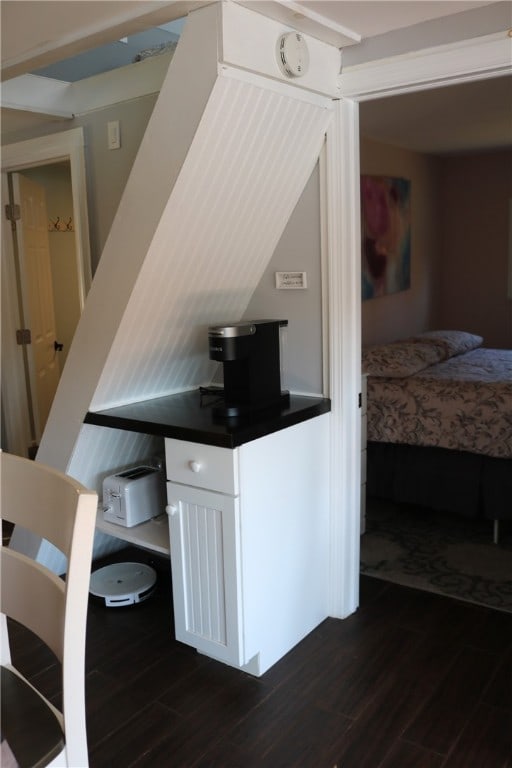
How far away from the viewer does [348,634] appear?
2.57 metres

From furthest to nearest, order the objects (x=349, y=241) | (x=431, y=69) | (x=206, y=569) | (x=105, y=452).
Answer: (x=105, y=452) < (x=349, y=241) < (x=206, y=569) < (x=431, y=69)

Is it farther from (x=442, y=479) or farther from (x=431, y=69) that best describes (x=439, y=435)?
(x=431, y=69)

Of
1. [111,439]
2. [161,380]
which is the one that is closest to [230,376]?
[161,380]

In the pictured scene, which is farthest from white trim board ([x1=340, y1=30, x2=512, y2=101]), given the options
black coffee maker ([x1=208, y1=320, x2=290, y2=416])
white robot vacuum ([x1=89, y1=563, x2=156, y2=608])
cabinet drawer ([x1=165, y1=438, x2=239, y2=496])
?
white robot vacuum ([x1=89, y1=563, x2=156, y2=608])

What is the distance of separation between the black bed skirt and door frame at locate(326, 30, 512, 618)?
0.94m

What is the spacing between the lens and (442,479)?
3.44 m

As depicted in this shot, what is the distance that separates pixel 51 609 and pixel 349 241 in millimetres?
1691

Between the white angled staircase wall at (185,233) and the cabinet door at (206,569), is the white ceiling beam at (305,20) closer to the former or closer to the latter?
the white angled staircase wall at (185,233)

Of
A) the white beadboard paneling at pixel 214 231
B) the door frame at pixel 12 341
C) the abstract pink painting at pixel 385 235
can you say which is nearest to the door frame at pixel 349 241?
the white beadboard paneling at pixel 214 231

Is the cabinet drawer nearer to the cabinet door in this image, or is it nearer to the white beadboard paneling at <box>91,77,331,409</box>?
the cabinet door

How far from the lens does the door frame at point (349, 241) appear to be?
208cm

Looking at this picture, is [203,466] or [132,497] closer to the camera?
[203,466]

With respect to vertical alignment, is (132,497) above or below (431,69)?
below

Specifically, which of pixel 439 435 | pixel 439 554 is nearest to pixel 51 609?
pixel 439 554
